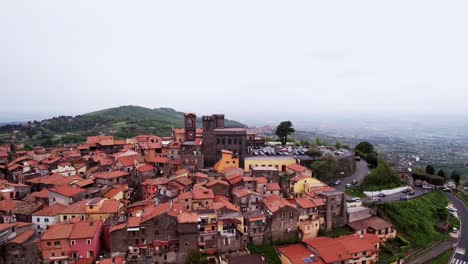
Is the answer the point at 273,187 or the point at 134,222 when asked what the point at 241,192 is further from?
the point at 134,222

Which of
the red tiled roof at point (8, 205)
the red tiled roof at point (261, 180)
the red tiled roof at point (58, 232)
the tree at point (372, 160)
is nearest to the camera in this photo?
the red tiled roof at point (58, 232)

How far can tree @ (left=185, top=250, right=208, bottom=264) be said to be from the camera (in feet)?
99.0

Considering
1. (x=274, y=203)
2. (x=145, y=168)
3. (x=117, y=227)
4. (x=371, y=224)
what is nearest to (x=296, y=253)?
(x=274, y=203)

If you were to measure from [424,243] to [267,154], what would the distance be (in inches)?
1104

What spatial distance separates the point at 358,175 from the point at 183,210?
3521cm

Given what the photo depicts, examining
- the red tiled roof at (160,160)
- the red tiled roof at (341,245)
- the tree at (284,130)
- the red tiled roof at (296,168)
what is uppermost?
the tree at (284,130)

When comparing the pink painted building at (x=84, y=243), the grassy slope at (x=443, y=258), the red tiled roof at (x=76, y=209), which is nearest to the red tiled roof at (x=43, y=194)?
the red tiled roof at (x=76, y=209)

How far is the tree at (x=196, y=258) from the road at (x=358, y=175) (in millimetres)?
26350

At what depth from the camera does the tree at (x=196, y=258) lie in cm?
3016

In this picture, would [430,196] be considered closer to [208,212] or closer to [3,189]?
[208,212]

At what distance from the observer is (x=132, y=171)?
45500 millimetres

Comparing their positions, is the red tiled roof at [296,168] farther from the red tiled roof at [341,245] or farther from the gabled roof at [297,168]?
the red tiled roof at [341,245]

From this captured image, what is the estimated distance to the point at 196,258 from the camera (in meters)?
30.2

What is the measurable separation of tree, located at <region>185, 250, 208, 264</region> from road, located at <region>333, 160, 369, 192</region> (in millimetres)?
26350
